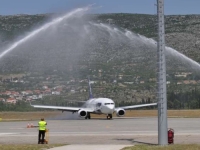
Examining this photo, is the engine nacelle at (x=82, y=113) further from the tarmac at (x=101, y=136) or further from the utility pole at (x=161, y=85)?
the utility pole at (x=161, y=85)

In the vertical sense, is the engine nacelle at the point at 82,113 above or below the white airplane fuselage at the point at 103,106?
below

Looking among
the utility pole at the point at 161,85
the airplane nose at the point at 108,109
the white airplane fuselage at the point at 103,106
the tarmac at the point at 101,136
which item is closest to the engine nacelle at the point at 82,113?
the white airplane fuselage at the point at 103,106

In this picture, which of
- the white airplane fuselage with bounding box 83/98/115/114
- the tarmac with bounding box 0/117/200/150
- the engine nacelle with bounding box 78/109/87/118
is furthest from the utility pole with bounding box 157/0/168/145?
the engine nacelle with bounding box 78/109/87/118

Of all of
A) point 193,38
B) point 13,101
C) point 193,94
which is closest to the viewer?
point 193,94

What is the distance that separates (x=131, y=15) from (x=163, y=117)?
524ft

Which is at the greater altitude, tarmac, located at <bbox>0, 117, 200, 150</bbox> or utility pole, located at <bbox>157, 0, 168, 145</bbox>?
utility pole, located at <bbox>157, 0, 168, 145</bbox>

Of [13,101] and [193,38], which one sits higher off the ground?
[193,38]

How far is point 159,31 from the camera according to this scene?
30562 mm

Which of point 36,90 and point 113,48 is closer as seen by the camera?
point 36,90

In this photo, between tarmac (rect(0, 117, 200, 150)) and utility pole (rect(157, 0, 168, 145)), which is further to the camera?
tarmac (rect(0, 117, 200, 150))

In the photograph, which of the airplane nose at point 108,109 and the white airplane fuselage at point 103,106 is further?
the white airplane fuselage at point 103,106

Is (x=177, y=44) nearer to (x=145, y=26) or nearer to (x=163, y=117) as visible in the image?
(x=145, y=26)

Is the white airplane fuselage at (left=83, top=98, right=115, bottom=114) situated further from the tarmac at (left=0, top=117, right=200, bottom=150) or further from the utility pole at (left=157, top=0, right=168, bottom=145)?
the utility pole at (left=157, top=0, right=168, bottom=145)

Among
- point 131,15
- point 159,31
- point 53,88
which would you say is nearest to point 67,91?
point 53,88
